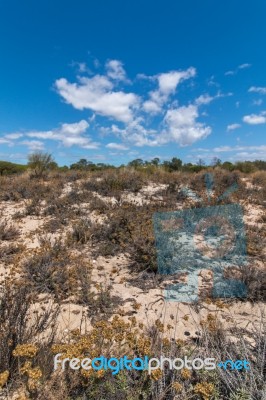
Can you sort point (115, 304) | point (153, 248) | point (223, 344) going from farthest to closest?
point (153, 248)
point (115, 304)
point (223, 344)

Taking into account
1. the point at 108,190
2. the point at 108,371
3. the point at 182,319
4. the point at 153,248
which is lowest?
the point at 182,319

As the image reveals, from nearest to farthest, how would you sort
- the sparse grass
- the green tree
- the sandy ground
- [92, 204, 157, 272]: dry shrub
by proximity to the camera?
the sparse grass, the sandy ground, [92, 204, 157, 272]: dry shrub, the green tree

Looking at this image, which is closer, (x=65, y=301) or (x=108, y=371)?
(x=108, y=371)

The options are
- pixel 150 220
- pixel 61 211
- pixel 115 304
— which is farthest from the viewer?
pixel 61 211

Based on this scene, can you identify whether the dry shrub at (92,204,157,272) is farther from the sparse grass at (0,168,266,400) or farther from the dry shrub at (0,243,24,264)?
the dry shrub at (0,243,24,264)

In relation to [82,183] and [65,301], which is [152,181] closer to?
[82,183]

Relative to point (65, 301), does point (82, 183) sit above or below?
above

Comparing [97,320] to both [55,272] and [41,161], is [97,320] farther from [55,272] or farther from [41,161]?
[41,161]

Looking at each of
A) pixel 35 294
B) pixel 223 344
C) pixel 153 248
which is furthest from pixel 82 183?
pixel 223 344

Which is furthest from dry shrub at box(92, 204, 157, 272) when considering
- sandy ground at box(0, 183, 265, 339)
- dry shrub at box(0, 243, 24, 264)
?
dry shrub at box(0, 243, 24, 264)

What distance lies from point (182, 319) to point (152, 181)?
25.5 feet

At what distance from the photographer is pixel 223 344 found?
2002 mm

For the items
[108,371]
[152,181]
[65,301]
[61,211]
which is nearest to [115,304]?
[65,301]

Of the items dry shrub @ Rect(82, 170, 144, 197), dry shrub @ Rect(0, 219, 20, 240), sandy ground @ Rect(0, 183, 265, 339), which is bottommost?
sandy ground @ Rect(0, 183, 265, 339)
